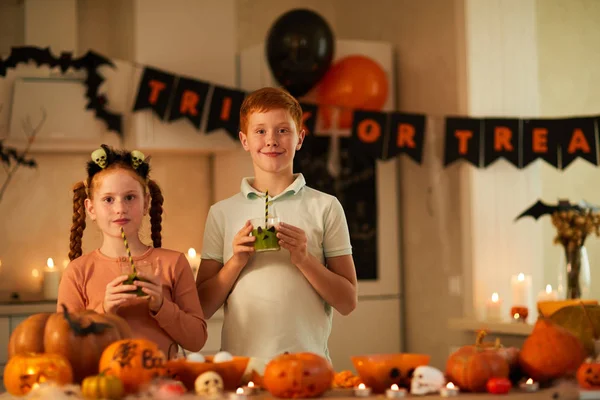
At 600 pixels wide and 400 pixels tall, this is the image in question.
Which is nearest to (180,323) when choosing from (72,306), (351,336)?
(72,306)

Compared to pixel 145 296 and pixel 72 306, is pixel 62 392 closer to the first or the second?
pixel 145 296

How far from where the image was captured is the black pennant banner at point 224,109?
196 inches

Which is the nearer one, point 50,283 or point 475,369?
point 475,369

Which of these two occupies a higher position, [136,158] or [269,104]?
[269,104]

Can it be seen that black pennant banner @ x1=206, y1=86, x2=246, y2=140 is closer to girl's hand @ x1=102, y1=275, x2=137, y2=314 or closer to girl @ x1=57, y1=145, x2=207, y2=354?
girl @ x1=57, y1=145, x2=207, y2=354

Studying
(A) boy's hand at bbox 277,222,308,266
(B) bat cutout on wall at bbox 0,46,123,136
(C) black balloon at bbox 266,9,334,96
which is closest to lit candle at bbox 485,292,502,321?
(C) black balloon at bbox 266,9,334,96

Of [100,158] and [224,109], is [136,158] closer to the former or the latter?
[100,158]

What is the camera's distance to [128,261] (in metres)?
→ 1.88

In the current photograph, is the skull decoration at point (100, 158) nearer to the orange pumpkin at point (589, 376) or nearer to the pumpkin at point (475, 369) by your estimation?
the pumpkin at point (475, 369)

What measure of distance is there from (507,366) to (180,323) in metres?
0.70

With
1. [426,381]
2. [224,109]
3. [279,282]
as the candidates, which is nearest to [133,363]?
[426,381]

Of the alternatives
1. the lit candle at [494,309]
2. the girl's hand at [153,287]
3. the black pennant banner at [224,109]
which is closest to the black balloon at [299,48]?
the black pennant banner at [224,109]

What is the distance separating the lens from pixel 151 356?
5.23 feet

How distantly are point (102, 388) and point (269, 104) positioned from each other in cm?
89
